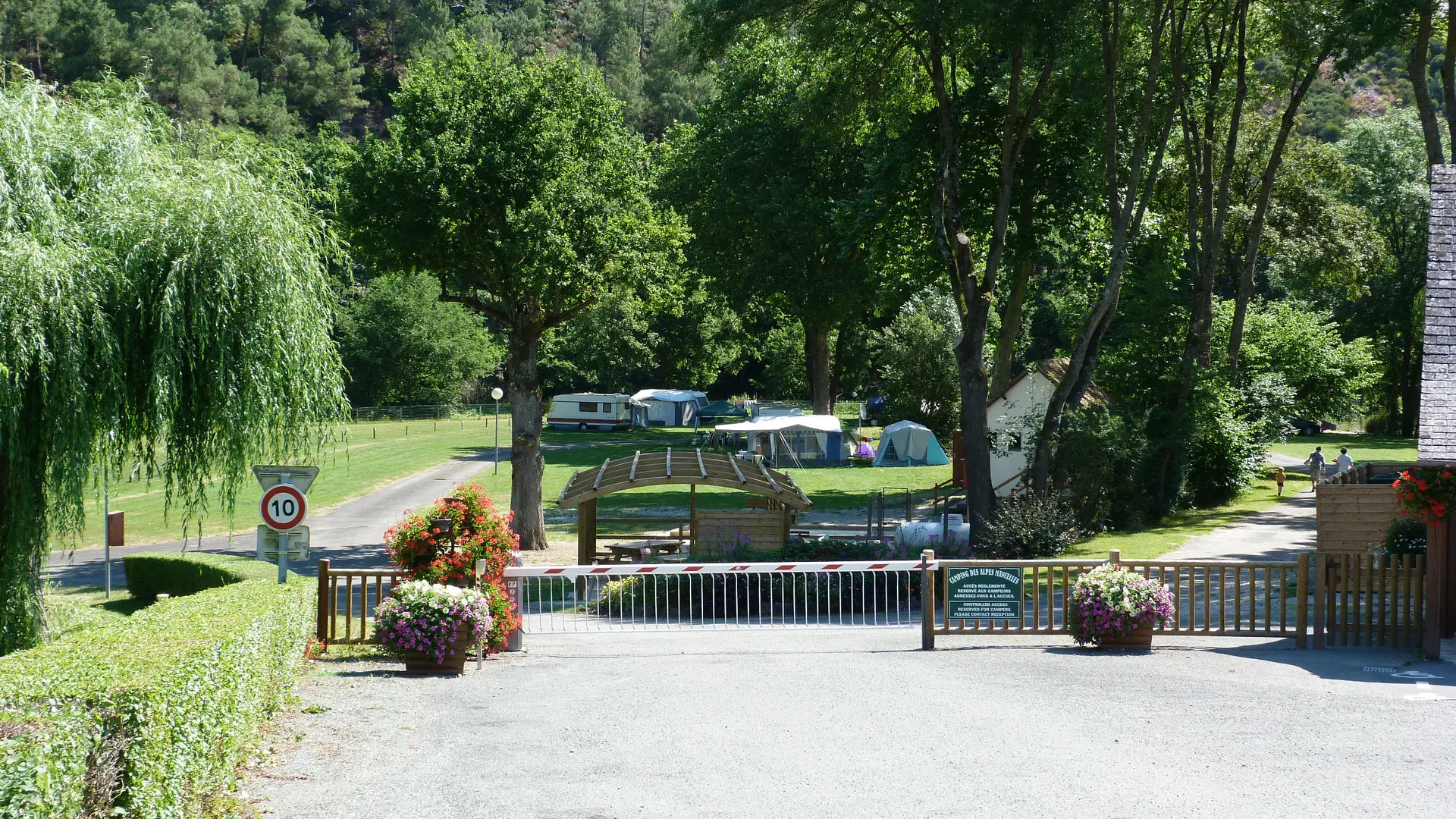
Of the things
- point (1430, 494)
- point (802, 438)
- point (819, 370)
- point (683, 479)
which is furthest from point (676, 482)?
point (802, 438)

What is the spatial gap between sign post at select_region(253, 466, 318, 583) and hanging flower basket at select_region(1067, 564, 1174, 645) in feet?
27.3

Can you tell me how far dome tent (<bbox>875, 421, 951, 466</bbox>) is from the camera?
4566 cm

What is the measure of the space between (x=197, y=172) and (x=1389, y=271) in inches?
2403

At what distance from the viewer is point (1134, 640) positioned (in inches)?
499

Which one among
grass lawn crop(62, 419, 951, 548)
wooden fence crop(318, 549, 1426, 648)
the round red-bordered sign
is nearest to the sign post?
the round red-bordered sign

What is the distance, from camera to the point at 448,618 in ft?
37.7

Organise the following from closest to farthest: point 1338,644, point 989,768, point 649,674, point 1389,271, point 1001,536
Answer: point 989,768 < point 649,674 < point 1338,644 < point 1001,536 < point 1389,271

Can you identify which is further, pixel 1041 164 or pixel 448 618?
pixel 1041 164

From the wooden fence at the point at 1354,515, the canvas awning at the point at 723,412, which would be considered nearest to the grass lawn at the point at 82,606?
the wooden fence at the point at 1354,515

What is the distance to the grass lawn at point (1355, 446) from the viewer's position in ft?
145

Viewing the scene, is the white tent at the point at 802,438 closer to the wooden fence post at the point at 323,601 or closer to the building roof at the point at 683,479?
the building roof at the point at 683,479

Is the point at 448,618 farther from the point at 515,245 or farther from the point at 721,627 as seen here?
the point at 515,245

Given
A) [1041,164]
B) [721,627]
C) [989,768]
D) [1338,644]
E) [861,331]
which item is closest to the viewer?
[989,768]

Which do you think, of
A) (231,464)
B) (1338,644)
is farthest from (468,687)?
(1338,644)
